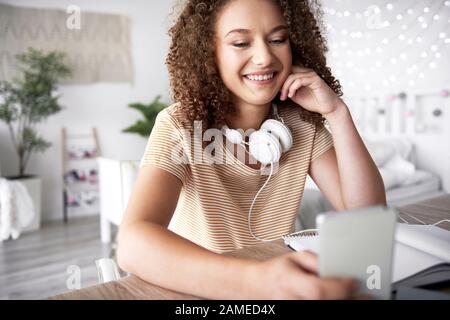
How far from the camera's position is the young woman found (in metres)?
0.74

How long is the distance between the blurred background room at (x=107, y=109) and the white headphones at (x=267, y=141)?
94 centimetres

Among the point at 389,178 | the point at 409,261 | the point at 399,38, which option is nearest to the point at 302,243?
the point at 409,261

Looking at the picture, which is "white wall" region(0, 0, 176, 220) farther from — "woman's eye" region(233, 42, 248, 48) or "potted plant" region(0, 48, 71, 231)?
"woman's eye" region(233, 42, 248, 48)

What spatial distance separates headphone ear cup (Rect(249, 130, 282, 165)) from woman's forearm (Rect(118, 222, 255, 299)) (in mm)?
327

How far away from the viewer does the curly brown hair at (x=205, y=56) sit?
0.80 metres

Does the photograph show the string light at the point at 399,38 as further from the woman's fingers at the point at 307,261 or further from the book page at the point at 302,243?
the woman's fingers at the point at 307,261

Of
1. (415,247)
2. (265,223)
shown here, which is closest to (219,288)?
(415,247)

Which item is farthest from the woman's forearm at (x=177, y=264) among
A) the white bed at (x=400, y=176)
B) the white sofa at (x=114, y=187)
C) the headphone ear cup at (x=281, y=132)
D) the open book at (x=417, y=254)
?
the white sofa at (x=114, y=187)

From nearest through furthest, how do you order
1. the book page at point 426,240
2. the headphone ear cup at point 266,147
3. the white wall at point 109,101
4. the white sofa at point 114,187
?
the book page at point 426,240 < the headphone ear cup at point 266,147 < the white sofa at point 114,187 < the white wall at point 109,101

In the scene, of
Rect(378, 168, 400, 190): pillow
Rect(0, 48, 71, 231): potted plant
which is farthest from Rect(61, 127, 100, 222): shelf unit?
Rect(378, 168, 400, 190): pillow

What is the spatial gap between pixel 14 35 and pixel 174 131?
306cm

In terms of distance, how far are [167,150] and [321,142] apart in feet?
1.30

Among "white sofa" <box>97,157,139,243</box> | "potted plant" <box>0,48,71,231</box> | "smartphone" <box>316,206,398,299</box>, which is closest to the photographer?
"smartphone" <box>316,206,398,299</box>
